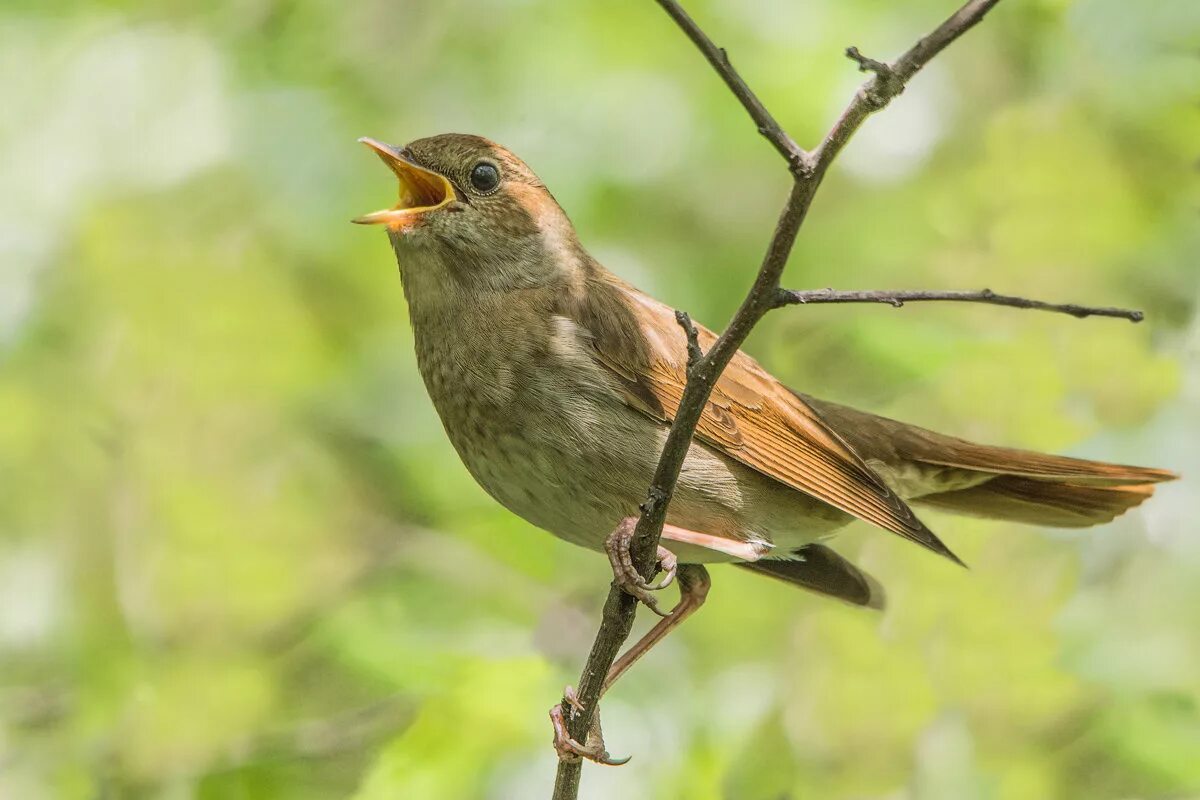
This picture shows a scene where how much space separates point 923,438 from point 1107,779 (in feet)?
4.82

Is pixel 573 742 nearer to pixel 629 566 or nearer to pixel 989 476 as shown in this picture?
pixel 629 566

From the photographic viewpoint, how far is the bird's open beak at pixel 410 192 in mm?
3738

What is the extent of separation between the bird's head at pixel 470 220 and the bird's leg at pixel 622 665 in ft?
3.61

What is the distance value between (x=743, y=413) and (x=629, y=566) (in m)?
1.00

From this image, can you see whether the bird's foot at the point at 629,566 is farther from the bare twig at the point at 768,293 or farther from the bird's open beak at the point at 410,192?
the bird's open beak at the point at 410,192

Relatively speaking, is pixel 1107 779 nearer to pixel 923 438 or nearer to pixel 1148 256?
pixel 923 438

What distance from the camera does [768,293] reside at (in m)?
2.30

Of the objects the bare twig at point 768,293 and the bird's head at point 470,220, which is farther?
the bird's head at point 470,220

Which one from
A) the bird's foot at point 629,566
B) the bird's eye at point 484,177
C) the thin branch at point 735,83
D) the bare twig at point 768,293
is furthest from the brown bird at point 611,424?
the thin branch at point 735,83

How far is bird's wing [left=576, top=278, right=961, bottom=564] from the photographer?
3.67 m

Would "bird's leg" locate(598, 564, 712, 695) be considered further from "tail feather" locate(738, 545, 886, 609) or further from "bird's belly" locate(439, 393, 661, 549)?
"bird's belly" locate(439, 393, 661, 549)

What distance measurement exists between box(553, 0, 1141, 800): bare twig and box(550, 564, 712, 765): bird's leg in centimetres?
28

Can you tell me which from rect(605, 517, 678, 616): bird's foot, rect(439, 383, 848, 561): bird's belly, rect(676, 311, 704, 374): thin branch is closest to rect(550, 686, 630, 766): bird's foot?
rect(605, 517, 678, 616): bird's foot

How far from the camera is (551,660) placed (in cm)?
463
